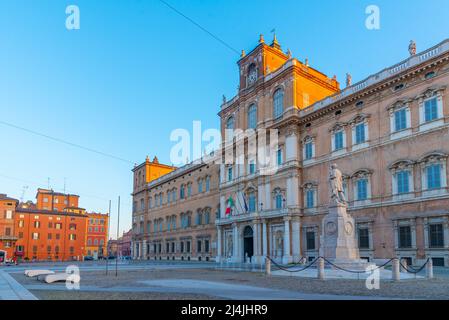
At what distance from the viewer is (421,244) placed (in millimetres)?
26359

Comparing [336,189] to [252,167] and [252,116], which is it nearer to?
[252,167]

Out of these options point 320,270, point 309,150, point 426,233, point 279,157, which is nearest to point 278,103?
point 279,157

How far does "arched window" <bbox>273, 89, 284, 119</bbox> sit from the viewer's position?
1581 inches

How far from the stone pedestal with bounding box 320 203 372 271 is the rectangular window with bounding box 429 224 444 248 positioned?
7324 mm

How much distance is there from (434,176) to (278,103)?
58.7 feet

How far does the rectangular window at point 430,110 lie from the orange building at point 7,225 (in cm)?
6155

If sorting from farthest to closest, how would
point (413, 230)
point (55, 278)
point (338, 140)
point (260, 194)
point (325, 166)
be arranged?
point (260, 194) < point (325, 166) < point (338, 140) < point (413, 230) < point (55, 278)

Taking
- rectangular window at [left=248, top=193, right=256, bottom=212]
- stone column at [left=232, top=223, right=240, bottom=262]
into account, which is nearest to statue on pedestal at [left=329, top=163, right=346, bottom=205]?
rectangular window at [left=248, top=193, right=256, bottom=212]

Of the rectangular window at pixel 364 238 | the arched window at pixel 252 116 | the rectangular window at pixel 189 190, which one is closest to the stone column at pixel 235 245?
the arched window at pixel 252 116

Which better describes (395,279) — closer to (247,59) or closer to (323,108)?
(323,108)

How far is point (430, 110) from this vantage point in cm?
2689

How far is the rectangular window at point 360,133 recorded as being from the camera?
1253 inches
